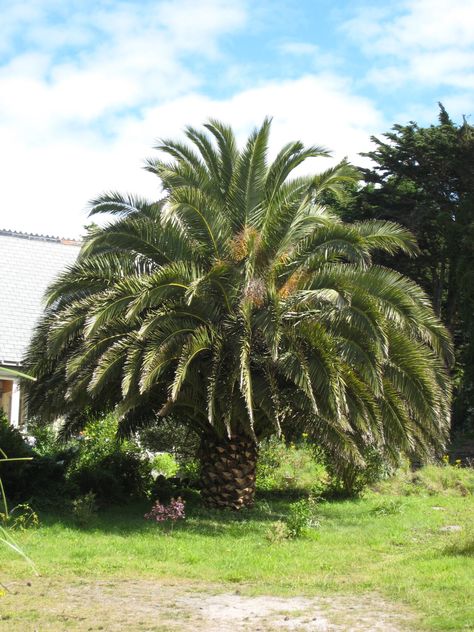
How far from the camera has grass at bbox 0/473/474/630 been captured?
9.26m

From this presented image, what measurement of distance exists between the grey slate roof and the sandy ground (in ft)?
36.3

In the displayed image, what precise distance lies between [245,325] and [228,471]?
3.04m

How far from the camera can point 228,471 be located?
14883 millimetres

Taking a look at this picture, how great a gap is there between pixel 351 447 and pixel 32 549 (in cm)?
534

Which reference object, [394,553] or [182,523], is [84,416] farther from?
[394,553]

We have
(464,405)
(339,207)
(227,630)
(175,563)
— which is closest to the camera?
(227,630)

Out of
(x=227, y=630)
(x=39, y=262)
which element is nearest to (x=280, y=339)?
(x=227, y=630)

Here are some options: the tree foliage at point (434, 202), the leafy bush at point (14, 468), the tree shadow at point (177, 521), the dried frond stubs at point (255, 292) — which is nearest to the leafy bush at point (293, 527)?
the tree shadow at point (177, 521)

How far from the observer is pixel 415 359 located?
1394cm

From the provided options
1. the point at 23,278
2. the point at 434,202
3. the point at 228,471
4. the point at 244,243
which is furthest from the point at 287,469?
the point at 434,202

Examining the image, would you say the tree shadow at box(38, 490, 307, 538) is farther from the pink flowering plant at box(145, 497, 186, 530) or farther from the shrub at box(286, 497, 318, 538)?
the shrub at box(286, 497, 318, 538)

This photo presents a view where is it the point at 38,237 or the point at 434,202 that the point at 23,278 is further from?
the point at 434,202

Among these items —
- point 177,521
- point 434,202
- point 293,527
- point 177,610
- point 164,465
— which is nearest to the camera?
point 177,610

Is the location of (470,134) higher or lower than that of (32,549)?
higher
